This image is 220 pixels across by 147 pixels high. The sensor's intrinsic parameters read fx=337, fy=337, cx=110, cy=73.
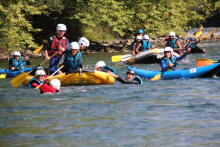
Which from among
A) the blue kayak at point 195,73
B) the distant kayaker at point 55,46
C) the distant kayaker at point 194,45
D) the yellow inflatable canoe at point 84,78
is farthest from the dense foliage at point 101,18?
the blue kayak at point 195,73

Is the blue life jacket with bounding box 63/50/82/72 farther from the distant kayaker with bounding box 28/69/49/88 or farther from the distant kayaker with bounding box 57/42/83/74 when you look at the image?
the distant kayaker with bounding box 28/69/49/88

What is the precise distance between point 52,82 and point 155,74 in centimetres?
332

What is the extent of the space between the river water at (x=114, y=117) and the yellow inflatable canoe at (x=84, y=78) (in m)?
0.19

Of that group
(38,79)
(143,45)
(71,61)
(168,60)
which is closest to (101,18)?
(143,45)

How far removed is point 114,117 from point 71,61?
116 inches

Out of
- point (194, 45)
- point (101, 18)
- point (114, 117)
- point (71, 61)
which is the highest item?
point (101, 18)

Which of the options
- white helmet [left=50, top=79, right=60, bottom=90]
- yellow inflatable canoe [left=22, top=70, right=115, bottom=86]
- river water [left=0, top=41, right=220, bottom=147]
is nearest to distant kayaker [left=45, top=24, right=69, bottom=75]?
yellow inflatable canoe [left=22, top=70, right=115, bottom=86]

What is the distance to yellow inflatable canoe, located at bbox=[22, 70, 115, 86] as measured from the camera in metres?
7.68

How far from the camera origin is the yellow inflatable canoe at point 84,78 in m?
7.68

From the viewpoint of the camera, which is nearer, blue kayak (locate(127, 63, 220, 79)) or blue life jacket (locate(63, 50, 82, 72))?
blue life jacket (locate(63, 50, 82, 72))

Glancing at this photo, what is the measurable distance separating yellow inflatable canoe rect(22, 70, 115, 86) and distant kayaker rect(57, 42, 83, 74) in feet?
1.02

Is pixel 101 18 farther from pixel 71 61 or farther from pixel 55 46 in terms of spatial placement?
pixel 71 61

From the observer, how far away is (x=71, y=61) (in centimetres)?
790

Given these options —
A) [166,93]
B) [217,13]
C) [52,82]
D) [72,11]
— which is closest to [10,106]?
[52,82]
